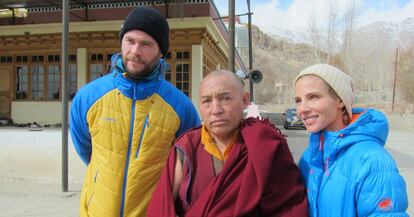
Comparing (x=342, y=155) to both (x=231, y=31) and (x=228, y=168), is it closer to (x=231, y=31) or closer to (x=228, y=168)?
(x=228, y=168)

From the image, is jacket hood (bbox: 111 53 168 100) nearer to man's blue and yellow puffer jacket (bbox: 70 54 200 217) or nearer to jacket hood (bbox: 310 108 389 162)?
man's blue and yellow puffer jacket (bbox: 70 54 200 217)

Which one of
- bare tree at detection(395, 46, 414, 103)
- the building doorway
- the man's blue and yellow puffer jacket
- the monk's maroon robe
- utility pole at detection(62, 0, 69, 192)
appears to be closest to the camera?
the monk's maroon robe

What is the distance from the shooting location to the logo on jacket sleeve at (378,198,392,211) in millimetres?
1457

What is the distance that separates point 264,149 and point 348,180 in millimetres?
341

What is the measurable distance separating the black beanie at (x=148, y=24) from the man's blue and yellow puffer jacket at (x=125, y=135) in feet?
0.47

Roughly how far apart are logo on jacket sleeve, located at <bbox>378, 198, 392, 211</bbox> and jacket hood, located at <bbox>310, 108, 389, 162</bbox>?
25cm

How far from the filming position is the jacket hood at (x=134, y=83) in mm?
2113

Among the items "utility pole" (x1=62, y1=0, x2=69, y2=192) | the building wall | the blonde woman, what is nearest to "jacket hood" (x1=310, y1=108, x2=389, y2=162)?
the blonde woman

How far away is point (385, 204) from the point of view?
4.80ft

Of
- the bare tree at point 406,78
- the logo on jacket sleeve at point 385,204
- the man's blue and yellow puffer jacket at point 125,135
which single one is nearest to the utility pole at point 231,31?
the man's blue and yellow puffer jacket at point 125,135

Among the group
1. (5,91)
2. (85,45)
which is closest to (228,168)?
(85,45)

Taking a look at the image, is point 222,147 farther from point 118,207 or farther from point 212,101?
point 118,207

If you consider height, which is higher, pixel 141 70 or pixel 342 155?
pixel 141 70

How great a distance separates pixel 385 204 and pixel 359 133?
29 centimetres
